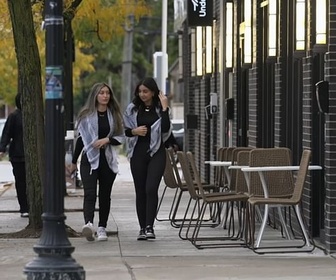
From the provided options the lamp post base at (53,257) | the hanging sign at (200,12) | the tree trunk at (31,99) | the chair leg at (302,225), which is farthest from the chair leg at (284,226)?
the hanging sign at (200,12)

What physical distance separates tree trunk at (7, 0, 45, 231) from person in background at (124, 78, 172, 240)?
105cm

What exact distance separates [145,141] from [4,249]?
2.09 metres

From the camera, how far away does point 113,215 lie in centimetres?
1634

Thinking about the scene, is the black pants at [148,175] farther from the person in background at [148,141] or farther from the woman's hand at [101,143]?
the woman's hand at [101,143]

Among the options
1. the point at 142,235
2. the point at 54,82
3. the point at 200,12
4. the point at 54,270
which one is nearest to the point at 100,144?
the point at 142,235

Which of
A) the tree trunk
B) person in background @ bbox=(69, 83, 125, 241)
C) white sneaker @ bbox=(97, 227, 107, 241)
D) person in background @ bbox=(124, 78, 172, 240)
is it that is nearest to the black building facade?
person in background @ bbox=(124, 78, 172, 240)

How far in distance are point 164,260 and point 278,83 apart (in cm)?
392

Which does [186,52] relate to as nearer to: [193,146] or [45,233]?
[193,146]

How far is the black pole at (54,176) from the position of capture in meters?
8.47

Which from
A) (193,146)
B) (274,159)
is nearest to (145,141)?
(274,159)

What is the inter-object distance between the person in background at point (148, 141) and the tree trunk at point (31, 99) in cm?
105

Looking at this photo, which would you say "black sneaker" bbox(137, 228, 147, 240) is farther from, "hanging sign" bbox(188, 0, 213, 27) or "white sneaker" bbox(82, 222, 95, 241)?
"hanging sign" bbox(188, 0, 213, 27)

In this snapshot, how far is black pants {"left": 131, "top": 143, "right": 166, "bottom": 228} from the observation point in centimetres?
1302

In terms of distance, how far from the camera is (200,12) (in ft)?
69.2
